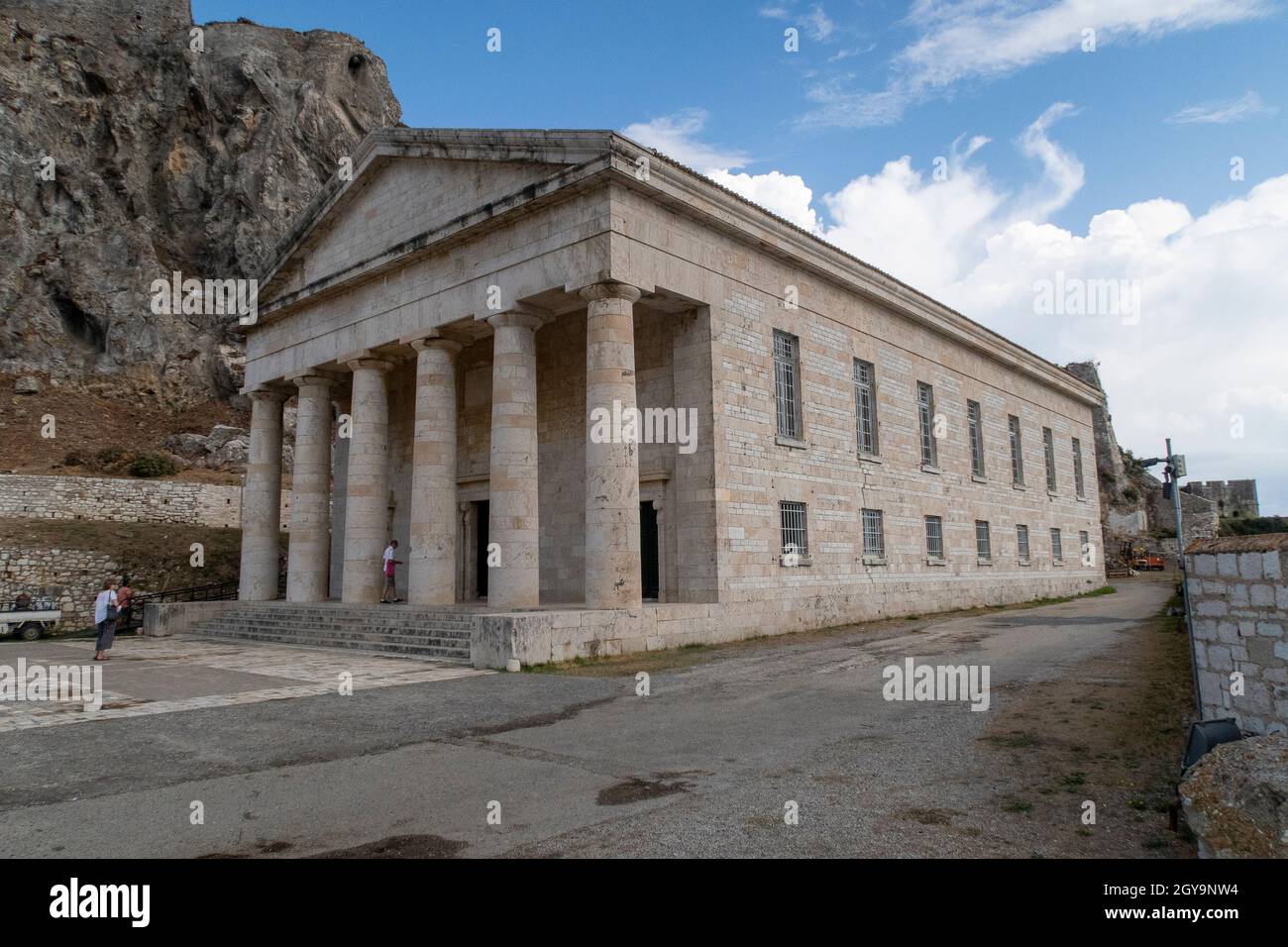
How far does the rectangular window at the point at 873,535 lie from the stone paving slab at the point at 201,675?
12563 millimetres

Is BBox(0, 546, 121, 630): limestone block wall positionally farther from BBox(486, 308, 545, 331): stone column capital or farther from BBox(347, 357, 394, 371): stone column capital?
BBox(486, 308, 545, 331): stone column capital

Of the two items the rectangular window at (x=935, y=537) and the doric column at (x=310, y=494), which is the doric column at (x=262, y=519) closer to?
the doric column at (x=310, y=494)

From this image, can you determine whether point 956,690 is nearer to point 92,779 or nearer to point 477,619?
point 477,619

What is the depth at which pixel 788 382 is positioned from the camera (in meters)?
20.4

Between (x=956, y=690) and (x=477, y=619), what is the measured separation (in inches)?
307

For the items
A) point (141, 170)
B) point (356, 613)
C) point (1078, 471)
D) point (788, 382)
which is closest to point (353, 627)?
point (356, 613)

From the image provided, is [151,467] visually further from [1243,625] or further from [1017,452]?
[1243,625]

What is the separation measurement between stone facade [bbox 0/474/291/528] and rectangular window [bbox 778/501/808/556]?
94.3 feet

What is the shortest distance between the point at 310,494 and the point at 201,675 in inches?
405

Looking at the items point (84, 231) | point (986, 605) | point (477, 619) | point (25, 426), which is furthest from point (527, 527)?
point (84, 231)

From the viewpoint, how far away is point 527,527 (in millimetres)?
16719

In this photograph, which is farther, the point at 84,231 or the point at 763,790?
the point at 84,231

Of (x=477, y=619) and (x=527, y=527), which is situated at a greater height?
(x=527, y=527)

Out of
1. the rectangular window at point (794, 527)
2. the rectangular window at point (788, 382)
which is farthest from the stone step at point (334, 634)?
the rectangular window at point (788, 382)
